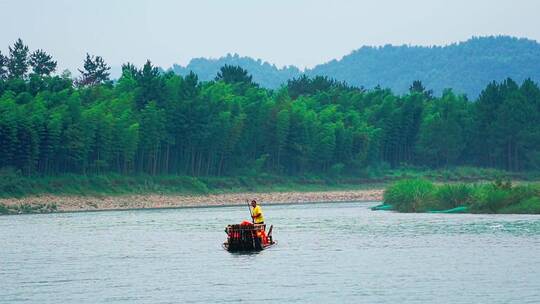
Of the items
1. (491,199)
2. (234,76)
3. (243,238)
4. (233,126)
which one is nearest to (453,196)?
(491,199)

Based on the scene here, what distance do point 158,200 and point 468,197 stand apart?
40.6 m

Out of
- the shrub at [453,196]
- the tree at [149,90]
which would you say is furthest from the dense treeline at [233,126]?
the shrub at [453,196]

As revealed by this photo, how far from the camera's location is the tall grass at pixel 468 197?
78.8 metres

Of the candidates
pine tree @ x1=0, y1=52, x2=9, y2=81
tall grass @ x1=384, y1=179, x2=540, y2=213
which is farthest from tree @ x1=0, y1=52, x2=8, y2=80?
tall grass @ x1=384, y1=179, x2=540, y2=213

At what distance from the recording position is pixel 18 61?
156 meters

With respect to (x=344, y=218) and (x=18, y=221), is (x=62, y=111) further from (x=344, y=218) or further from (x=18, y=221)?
(x=344, y=218)

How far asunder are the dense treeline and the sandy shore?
6.83 meters

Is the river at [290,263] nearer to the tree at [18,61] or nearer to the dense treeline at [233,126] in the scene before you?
the dense treeline at [233,126]

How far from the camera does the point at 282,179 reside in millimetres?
137375

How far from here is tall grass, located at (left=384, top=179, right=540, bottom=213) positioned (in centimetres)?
7881

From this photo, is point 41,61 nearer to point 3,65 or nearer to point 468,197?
point 3,65

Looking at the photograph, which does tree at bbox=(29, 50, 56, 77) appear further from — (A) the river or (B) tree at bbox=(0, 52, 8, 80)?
(A) the river

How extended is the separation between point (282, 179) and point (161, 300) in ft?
326

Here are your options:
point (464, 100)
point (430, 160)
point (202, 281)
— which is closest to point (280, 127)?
point (430, 160)
